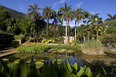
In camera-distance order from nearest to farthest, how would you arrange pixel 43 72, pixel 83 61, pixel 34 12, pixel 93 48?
1. pixel 43 72
2. pixel 83 61
3. pixel 93 48
4. pixel 34 12

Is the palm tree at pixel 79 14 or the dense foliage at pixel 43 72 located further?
the palm tree at pixel 79 14

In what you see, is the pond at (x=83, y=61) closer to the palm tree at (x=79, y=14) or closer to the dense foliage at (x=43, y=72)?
the dense foliage at (x=43, y=72)

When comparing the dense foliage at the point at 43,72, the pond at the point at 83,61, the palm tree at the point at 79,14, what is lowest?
the pond at the point at 83,61

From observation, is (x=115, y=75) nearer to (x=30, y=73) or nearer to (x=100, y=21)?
(x=30, y=73)

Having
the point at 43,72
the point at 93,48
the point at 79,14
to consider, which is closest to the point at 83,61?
the point at 93,48

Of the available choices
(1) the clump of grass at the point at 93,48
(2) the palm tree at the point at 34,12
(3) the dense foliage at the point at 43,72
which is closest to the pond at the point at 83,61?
(1) the clump of grass at the point at 93,48

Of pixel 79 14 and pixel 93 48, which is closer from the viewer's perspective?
pixel 93 48

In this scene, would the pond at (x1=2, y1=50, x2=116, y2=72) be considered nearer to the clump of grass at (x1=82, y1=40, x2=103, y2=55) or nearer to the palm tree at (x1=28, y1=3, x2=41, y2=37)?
the clump of grass at (x1=82, y1=40, x2=103, y2=55)

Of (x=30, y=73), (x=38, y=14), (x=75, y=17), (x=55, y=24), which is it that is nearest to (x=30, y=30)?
(x=38, y=14)

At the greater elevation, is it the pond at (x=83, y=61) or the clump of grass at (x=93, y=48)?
the clump of grass at (x=93, y=48)

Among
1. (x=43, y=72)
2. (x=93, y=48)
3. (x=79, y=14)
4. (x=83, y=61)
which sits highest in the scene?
(x=79, y=14)

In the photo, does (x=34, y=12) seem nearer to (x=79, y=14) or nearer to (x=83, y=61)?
(x=79, y=14)

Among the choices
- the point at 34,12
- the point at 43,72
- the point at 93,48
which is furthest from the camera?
the point at 34,12

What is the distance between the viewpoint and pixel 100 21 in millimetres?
30750
